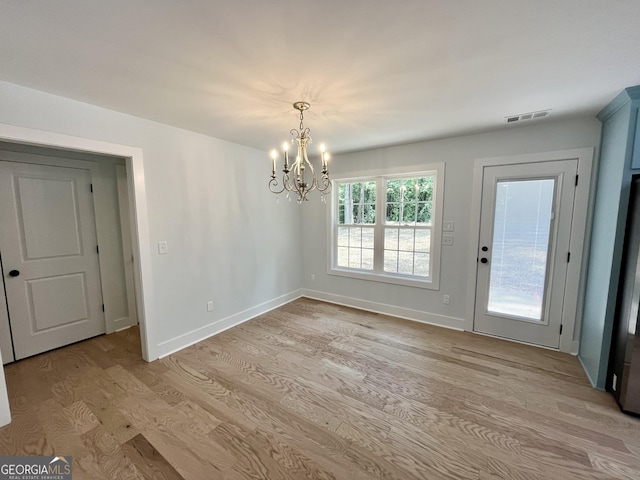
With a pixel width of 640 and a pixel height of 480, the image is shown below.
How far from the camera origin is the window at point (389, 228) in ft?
11.2

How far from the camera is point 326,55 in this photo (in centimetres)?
147

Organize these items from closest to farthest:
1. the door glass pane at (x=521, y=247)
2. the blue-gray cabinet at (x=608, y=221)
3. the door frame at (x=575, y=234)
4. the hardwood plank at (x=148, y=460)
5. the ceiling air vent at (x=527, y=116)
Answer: the hardwood plank at (x=148, y=460), the blue-gray cabinet at (x=608, y=221), the ceiling air vent at (x=527, y=116), the door frame at (x=575, y=234), the door glass pane at (x=521, y=247)

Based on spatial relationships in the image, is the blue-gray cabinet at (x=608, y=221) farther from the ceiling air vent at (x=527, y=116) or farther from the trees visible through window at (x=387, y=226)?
the trees visible through window at (x=387, y=226)

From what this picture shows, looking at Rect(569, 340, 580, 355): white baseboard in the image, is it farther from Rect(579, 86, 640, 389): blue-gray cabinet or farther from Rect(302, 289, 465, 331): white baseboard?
Rect(302, 289, 465, 331): white baseboard

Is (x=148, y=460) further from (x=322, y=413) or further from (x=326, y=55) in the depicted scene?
(x=326, y=55)

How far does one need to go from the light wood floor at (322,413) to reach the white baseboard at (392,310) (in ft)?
1.39

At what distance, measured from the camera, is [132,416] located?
6.14 feet

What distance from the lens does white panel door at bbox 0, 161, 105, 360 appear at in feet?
8.28

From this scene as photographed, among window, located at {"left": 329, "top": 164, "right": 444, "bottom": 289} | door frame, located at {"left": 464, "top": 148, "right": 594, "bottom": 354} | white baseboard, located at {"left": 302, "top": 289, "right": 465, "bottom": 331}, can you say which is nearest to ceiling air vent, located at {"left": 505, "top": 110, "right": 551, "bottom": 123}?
door frame, located at {"left": 464, "top": 148, "right": 594, "bottom": 354}

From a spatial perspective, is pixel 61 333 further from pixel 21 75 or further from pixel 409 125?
pixel 409 125

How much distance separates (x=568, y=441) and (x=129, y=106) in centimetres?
417

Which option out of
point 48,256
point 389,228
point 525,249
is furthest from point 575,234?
point 48,256

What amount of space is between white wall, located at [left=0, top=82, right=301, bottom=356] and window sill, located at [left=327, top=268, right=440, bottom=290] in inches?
41.8

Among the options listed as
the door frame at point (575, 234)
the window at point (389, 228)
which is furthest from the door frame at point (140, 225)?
the door frame at point (575, 234)
